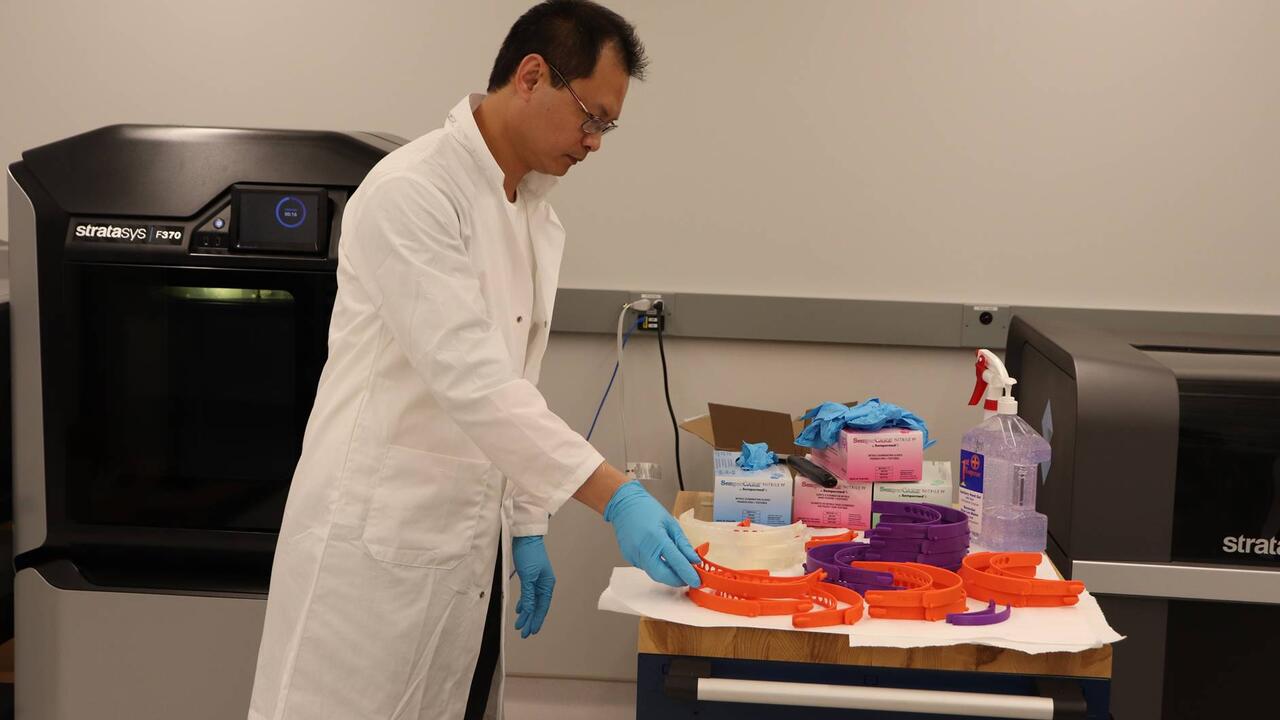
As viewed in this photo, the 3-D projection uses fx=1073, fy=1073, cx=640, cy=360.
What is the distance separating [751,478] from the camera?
157 cm

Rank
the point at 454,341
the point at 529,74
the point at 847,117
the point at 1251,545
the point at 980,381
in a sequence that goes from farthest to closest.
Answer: the point at 847,117, the point at 980,381, the point at 1251,545, the point at 529,74, the point at 454,341

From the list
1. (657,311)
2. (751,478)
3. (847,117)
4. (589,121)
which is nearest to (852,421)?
(751,478)

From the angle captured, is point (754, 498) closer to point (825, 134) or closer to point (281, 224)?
point (281, 224)

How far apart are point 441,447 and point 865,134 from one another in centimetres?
128

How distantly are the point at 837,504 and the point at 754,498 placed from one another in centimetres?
13

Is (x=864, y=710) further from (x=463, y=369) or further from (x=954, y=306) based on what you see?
(x=954, y=306)

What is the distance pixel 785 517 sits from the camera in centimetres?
157

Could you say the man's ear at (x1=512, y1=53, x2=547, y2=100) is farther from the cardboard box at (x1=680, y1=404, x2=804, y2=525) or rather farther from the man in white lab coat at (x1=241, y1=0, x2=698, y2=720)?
the cardboard box at (x1=680, y1=404, x2=804, y2=525)

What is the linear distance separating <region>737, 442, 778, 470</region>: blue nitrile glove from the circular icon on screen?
75 cm

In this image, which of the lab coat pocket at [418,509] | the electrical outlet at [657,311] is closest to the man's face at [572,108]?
the lab coat pocket at [418,509]

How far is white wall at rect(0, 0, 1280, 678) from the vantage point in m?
2.17

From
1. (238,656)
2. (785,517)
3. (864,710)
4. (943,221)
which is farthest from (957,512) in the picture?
(238,656)

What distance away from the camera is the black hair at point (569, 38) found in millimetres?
1316

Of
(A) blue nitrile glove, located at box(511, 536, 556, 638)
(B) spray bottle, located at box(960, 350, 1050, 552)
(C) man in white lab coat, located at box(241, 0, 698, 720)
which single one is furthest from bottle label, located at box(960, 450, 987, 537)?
(A) blue nitrile glove, located at box(511, 536, 556, 638)
